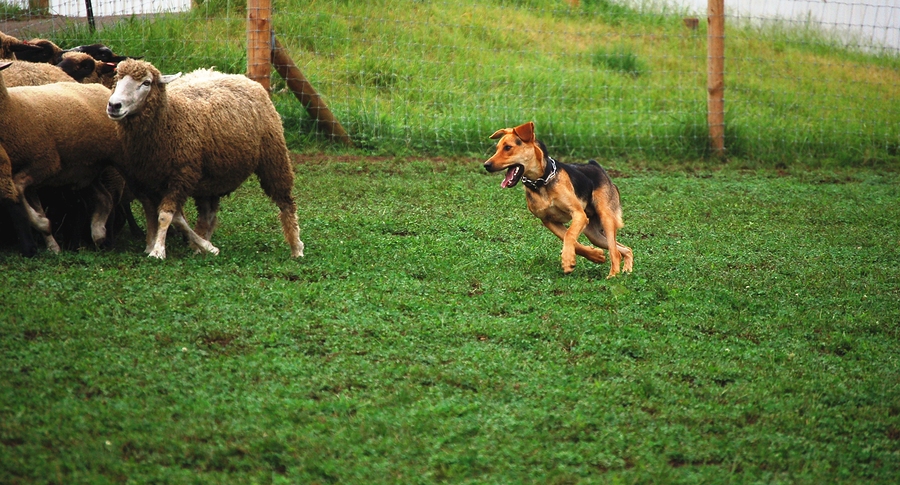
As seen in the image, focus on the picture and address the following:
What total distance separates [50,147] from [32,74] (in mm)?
1317

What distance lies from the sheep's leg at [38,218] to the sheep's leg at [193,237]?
879mm

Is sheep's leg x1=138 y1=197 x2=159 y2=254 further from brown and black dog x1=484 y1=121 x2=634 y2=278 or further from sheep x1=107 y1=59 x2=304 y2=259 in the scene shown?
brown and black dog x1=484 y1=121 x2=634 y2=278

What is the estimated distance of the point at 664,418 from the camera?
4332 millimetres

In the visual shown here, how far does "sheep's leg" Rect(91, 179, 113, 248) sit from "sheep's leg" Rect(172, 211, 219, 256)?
0.53m

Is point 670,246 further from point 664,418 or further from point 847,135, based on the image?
point 847,135

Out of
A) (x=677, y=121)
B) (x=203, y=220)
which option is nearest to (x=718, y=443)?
(x=203, y=220)

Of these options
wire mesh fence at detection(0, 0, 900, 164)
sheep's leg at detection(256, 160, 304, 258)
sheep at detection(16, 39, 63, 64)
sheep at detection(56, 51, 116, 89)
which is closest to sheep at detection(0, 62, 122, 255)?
sheep at detection(56, 51, 116, 89)

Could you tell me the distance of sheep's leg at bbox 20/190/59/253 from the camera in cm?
655

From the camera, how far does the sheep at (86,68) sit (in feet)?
25.2

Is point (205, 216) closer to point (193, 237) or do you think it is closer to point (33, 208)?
point (193, 237)

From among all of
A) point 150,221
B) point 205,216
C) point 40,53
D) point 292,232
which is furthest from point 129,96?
point 40,53

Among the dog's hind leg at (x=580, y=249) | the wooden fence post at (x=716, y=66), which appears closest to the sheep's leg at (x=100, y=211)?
the dog's hind leg at (x=580, y=249)

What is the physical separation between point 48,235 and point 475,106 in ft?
23.2

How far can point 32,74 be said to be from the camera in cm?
741
